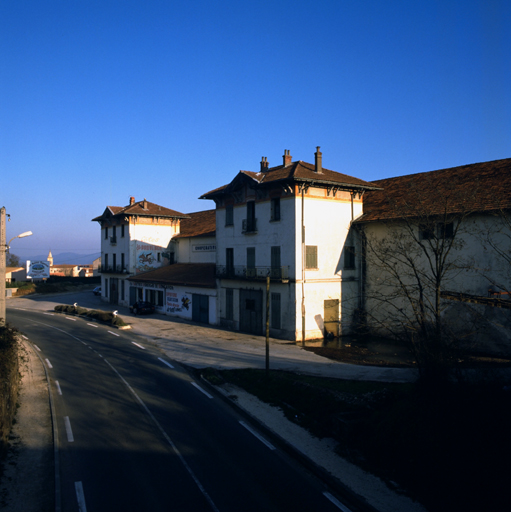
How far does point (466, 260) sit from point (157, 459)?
1974 cm

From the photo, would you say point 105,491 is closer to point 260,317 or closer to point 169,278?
point 260,317

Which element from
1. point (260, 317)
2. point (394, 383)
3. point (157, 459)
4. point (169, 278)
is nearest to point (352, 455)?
point (157, 459)

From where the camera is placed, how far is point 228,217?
32.8 m

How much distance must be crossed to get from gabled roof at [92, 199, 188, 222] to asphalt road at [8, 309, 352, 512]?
29671 mm

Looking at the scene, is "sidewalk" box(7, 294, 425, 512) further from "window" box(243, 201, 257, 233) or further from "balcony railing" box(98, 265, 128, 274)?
"window" box(243, 201, 257, 233)

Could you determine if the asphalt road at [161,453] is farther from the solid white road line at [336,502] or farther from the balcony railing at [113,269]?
the balcony railing at [113,269]

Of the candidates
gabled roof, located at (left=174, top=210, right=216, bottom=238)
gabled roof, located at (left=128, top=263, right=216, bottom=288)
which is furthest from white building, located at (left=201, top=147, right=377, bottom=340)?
gabled roof, located at (left=174, top=210, right=216, bottom=238)

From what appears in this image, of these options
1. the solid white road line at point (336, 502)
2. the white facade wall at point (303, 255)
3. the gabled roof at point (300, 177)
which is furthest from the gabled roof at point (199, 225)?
the solid white road line at point (336, 502)

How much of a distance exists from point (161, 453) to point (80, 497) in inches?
88.6

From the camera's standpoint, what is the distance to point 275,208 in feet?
93.7

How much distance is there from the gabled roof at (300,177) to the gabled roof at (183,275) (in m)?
8.07

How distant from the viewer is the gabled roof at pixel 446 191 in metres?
21.0

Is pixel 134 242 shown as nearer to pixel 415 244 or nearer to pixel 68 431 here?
pixel 415 244

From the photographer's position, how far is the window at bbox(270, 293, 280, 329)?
28000mm
